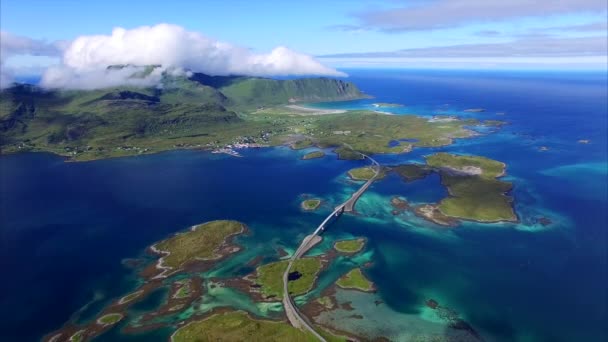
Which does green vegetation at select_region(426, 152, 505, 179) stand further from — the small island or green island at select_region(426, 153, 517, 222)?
the small island

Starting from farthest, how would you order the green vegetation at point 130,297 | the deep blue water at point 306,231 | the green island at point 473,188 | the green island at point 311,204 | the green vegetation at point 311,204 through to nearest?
1. the green vegetation at point 311,204
2. the green island at point 311,204
3. the green island at point 473,188
4. the green vegetation at point 130,297
5. the deep blue water at point 306,231

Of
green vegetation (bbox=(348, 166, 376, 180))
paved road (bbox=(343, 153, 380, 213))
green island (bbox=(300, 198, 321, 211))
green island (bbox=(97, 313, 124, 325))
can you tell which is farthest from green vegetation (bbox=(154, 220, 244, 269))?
green vegetation (bbox=(348, 166, 376, 180))

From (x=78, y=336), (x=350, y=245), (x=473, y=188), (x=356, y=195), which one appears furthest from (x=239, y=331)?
(x=473, y=188)

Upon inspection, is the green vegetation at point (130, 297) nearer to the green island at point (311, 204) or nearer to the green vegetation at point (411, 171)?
the green island at point (311, 204)

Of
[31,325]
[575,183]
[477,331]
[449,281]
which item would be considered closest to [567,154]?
[575,183]

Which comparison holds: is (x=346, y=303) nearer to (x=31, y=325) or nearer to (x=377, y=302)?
(x=377, y=302)

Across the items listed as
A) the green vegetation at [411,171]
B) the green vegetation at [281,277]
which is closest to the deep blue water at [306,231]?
the green vegetation at [411,171]
